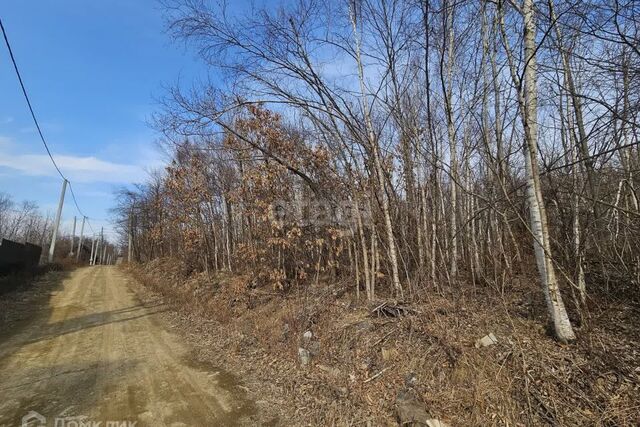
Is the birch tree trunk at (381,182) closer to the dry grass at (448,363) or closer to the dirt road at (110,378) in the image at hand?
the dry grass at (448,363)

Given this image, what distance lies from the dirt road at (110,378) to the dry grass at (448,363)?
0.53 metres

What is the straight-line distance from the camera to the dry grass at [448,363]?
315 centimetres

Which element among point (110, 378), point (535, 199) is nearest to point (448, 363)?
point (535, 199)

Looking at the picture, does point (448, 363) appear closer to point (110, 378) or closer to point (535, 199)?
point (535, 199)

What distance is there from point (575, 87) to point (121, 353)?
8981 mm

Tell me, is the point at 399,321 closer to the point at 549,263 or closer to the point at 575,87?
the point at 549,263

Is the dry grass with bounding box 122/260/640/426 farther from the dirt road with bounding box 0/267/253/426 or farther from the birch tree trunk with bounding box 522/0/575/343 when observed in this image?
the dirt road with bounding box 0/267/253/426

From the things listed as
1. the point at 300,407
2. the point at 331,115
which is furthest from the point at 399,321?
the point at 331,115

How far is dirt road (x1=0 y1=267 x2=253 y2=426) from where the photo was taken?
3.83m

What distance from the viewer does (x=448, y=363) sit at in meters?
3.99

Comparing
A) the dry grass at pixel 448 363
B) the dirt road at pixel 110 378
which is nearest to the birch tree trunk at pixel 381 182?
the dry grass at pixel 448 363

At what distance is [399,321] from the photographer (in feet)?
16.8

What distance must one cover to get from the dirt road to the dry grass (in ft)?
1.75

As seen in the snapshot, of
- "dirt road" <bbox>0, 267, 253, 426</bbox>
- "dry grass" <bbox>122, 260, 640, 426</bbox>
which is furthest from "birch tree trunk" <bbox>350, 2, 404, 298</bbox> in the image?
"dirt road" <bbox>0, 267, 253, 426</bbox>
